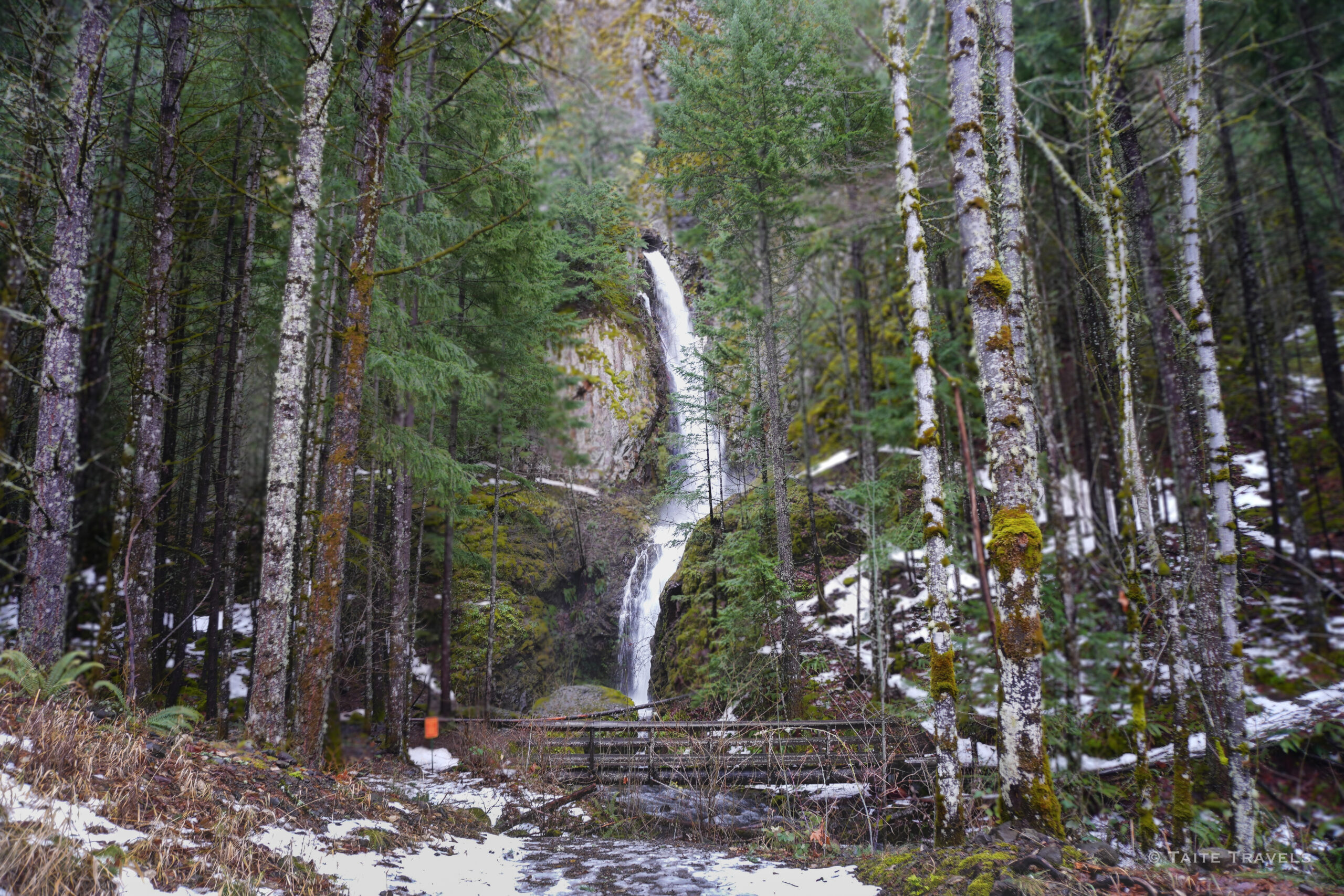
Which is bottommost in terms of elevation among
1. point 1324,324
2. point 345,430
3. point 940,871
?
point 940,871

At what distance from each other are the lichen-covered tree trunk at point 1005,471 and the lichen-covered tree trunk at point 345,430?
5530mm

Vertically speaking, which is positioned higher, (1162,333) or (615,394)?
(615,394)

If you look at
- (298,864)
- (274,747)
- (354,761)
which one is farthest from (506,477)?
(298,864)

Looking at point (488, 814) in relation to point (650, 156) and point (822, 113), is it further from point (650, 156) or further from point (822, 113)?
point (822, 113)

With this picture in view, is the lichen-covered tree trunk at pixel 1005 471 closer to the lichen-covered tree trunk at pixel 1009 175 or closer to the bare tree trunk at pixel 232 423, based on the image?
the lichen-covered tree trunk at pixel 1009 175

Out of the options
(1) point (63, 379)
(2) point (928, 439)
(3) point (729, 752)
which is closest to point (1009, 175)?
(2) point (928, 439)

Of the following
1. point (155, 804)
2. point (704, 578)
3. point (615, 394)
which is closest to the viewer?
point (155, 804)

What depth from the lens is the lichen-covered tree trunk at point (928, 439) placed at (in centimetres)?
538

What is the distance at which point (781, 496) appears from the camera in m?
12.3

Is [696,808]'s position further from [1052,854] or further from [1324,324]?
[1324,324]

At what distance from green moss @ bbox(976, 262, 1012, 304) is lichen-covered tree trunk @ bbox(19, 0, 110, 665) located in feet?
28.0

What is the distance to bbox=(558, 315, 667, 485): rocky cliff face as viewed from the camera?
2220cm

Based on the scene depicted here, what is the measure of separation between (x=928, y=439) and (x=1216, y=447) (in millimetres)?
3680

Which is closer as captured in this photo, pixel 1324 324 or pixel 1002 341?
pixel 1002 341
